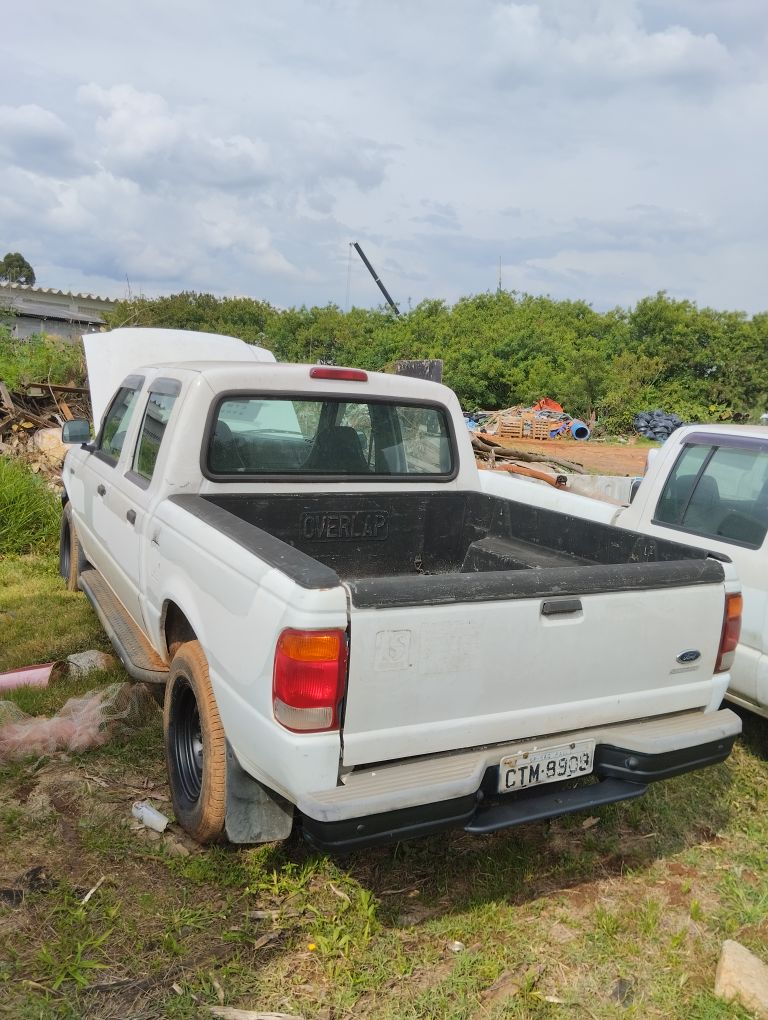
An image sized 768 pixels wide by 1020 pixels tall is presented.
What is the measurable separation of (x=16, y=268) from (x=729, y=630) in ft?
271

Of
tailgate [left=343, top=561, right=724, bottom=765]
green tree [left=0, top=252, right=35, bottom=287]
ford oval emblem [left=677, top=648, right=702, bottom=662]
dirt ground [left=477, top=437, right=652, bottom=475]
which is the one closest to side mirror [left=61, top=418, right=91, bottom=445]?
tailgate [left=343, top=561, right=724, bottom=765]

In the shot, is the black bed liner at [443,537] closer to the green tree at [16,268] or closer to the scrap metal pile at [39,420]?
the scrap metal pile at [39,420]

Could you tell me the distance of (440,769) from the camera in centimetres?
241

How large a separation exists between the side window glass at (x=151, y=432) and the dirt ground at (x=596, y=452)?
47.6ft

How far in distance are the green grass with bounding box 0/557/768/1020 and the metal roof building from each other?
34997mm

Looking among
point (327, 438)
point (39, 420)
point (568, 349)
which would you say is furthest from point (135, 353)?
point (568, 349)

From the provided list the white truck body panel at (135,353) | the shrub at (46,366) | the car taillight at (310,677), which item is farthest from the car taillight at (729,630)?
the shrub at (46,366)

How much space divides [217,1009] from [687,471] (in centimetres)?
364

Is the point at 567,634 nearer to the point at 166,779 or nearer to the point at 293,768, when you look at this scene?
the point at 293,768

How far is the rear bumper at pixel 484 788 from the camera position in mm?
2262

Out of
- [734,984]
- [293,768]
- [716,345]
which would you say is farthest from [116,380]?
[716,345]

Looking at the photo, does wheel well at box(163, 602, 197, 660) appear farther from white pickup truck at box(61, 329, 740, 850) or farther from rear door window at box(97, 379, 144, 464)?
rear door window at box(97, 379, 144, 464)

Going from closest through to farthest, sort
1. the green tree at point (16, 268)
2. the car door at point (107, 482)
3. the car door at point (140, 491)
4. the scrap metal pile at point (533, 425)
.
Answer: the car door at point (140, 491) < the car door at point (107, 482) < the scrap metal pile at point (533, 425) < the green tree at point (16, 268)

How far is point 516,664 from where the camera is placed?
99.3 inches
